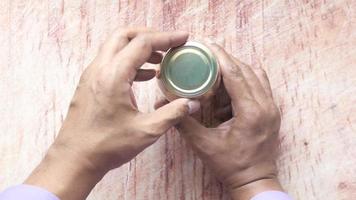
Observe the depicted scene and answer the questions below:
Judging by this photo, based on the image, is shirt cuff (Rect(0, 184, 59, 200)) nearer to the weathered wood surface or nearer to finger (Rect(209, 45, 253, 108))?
the weathered wood surface

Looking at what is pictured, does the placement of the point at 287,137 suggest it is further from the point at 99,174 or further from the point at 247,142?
the point at 99,174

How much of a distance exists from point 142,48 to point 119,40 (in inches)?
1.6

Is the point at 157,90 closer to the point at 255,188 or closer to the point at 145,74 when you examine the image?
the point at 145,74

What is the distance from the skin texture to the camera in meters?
0.70

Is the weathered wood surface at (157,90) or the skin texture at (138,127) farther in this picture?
the weathered wood surface at (157,90)

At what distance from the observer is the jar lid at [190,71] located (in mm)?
716

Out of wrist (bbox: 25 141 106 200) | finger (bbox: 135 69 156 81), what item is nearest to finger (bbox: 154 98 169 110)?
finger (bbox: 135 69 156 81)

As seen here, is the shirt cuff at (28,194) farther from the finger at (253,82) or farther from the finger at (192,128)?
the finger at (253,82)

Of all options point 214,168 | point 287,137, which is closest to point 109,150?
point 214,168

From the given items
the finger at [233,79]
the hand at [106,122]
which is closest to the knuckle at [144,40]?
the hand at [106,122]

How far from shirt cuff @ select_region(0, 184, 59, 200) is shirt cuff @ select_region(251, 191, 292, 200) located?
0.95 feet

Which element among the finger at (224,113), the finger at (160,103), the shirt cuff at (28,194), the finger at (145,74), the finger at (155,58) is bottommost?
the shirt cuff at (28,194)

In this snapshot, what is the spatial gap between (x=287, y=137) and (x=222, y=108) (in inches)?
4.6

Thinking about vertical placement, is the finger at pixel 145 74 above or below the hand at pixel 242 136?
above
